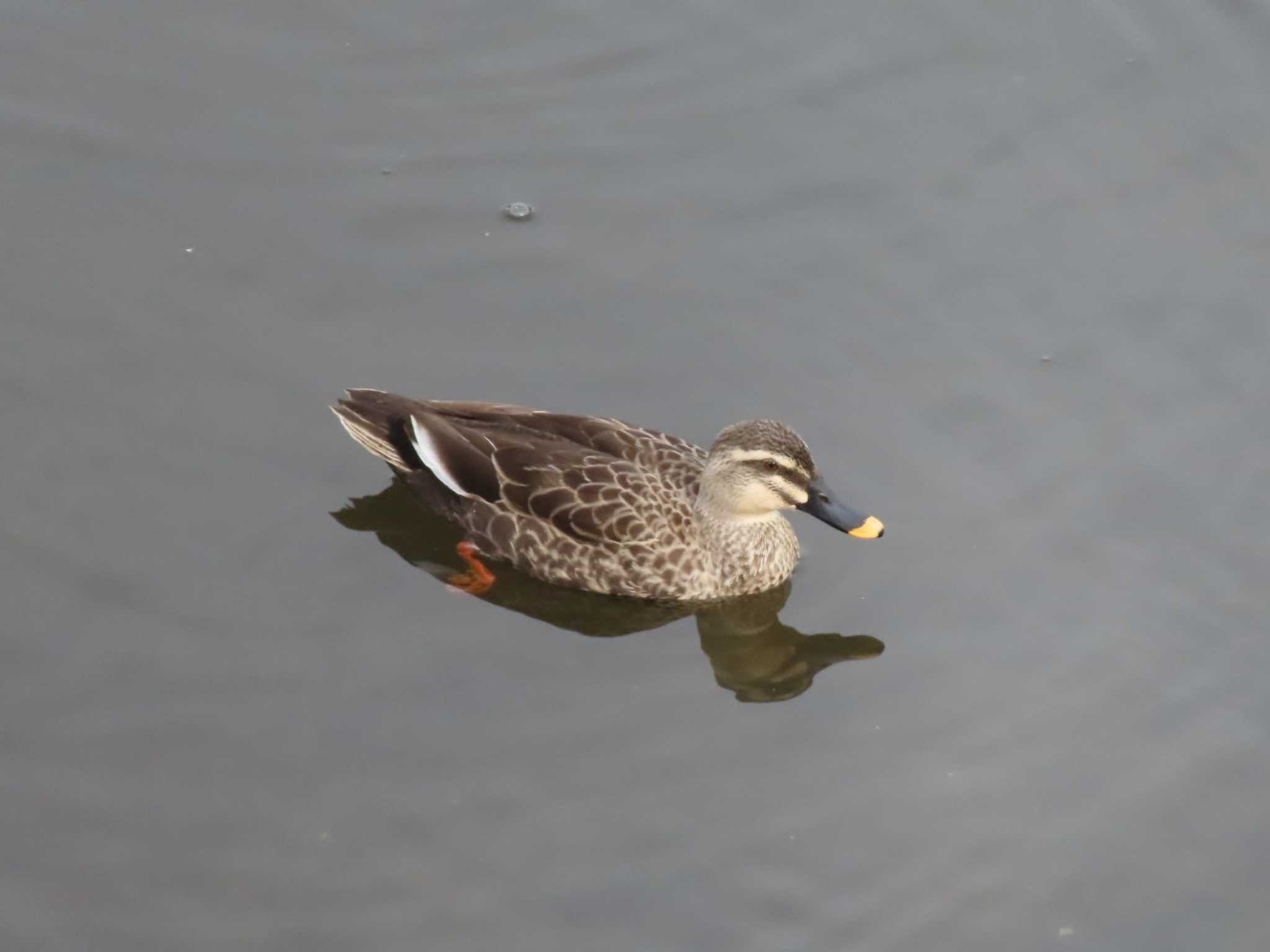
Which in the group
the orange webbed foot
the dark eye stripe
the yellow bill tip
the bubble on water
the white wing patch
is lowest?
the orange webbed foot

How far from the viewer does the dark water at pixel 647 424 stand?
9141mm

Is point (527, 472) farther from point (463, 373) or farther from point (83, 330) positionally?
point (83, 330)

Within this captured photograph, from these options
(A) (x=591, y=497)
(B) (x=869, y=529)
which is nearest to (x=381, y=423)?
(A) (x=591, y=497)

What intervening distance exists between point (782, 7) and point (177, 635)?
6431 millimetres

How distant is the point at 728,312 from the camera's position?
12.1 meters

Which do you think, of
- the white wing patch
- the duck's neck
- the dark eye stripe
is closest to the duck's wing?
the white wing patch

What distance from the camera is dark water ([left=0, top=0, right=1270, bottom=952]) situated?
9141mm

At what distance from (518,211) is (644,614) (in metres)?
2.92

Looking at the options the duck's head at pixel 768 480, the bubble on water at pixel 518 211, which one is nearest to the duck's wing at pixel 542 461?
the duck's head at pixel 768 480

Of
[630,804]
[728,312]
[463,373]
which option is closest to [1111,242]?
[728,312]

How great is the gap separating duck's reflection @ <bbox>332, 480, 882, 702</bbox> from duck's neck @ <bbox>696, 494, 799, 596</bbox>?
0.12 meters

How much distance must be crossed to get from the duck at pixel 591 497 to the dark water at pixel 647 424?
288 millimetres

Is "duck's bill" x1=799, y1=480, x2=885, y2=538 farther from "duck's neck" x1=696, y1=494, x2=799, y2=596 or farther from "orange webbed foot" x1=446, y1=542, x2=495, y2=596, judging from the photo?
"orange webbed foot" x1=446, y1=542, x2=495, y2=596

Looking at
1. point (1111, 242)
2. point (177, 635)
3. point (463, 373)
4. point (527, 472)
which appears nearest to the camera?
point (177, 635)
